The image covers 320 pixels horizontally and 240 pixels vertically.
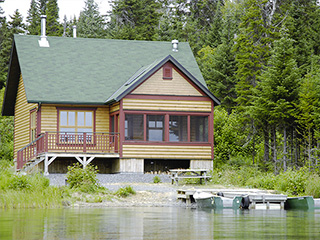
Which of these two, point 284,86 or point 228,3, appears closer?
point 284,86

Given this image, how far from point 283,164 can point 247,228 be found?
63.0 ft

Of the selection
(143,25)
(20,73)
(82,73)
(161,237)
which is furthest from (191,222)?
(143,25)

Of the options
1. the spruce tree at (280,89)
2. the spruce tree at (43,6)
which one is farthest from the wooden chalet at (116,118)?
the spruce tree at (43,6)

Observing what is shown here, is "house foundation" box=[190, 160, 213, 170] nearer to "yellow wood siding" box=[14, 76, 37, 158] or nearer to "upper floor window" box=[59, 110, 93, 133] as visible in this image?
"upper floor window" box=[59, 110, 93, 133]

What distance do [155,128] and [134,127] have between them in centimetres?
114

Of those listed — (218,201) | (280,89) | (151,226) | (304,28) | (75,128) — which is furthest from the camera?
(304,28)

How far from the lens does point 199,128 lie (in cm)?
3147

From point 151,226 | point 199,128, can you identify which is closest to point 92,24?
point 199,128

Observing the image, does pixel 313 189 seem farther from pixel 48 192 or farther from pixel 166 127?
pixel 166 127

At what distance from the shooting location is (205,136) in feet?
103

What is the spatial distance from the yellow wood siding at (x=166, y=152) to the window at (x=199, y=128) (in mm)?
575

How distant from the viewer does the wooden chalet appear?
3014 centimetres

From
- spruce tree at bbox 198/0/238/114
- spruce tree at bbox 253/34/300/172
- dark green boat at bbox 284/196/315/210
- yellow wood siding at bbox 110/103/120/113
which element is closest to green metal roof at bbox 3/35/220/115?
yellow wood siding at bbox 110/103/120/113

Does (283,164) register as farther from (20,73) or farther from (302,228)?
(302,228)
